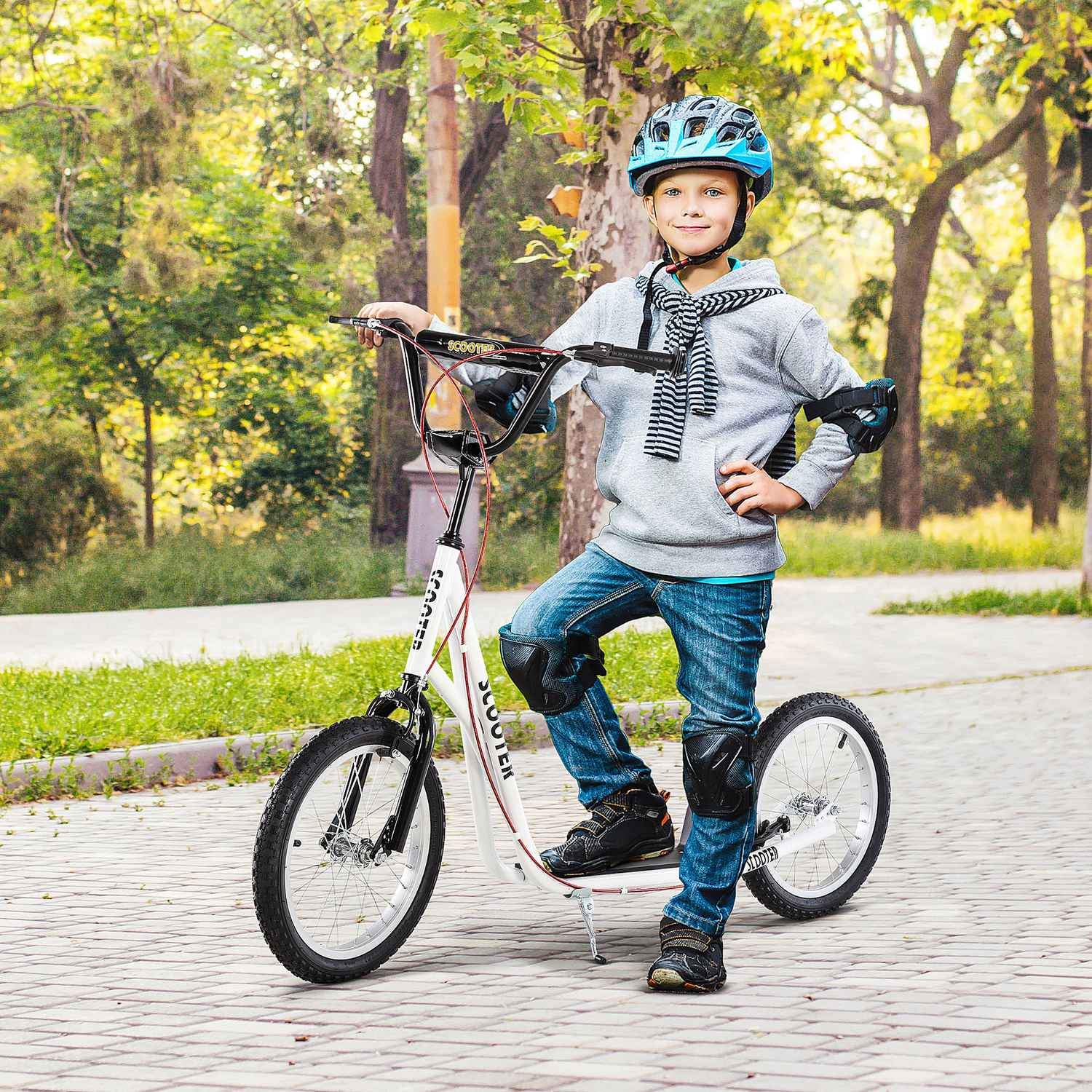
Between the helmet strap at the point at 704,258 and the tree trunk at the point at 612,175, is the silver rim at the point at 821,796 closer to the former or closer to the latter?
the helmet strap at the point at 704,258

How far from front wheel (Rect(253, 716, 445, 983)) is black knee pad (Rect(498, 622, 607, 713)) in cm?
32

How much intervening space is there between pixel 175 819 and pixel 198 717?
1561mm

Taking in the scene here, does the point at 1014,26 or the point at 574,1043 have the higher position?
the point at 1014,26

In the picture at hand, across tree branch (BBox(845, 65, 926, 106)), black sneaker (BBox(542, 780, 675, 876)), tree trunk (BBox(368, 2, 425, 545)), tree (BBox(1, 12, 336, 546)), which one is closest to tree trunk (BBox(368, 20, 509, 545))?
tree trunk (BBox(368, 2, 425, 545))

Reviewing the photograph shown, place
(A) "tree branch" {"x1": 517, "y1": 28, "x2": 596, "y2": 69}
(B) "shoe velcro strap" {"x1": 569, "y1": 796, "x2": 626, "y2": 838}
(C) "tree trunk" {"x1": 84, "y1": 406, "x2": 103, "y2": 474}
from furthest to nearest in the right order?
(C) "tree trunk" {"x1": 84, "y1": 406, "x2": 103, "y2": 474} → (A) "tree branch" {"x1": 517, "y1": 28, "x2": 596, "y2": 69} → (B) "shoe velcro strap" {"x1": 569, "y1": 796, "x2": 626, "y2": 838}

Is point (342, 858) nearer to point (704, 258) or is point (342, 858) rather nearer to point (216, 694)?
Answer: point (704, 258)

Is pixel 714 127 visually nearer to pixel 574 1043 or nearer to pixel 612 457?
pixel 612 457

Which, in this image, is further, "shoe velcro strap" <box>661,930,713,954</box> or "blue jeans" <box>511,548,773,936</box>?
"blue jeans" <box>511,548,773,936</box>

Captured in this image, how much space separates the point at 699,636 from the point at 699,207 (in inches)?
41.9

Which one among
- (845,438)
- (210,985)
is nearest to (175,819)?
(210,985)

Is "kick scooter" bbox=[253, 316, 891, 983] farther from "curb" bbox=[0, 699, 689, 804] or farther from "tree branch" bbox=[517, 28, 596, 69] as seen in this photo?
"tree branch" bbox=[517, 28, 596, 69]

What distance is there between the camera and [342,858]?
433 centimetres

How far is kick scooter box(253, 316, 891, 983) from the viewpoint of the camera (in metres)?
4.22

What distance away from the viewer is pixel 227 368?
24641 mm
